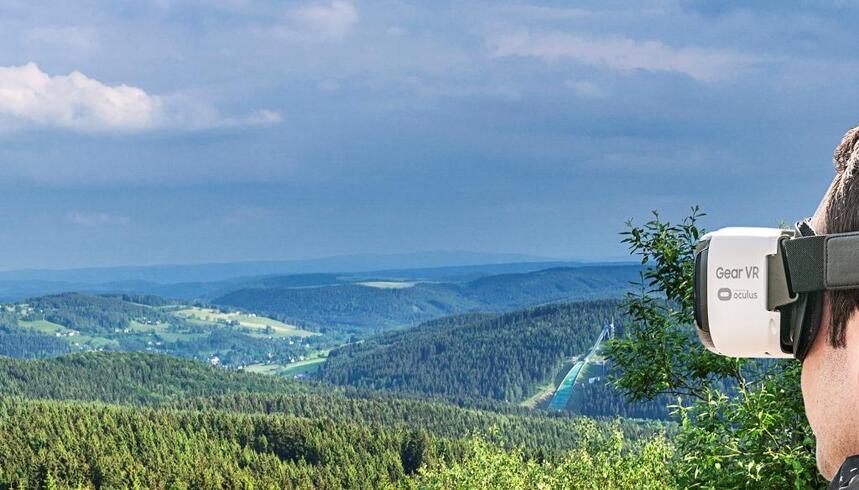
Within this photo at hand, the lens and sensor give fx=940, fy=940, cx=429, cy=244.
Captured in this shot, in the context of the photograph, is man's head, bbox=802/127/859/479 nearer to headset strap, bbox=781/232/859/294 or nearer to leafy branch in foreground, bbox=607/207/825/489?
headset strap, bbox=781/232/859/294

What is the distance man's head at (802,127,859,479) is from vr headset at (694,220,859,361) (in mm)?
30

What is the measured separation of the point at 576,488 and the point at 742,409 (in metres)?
12.2

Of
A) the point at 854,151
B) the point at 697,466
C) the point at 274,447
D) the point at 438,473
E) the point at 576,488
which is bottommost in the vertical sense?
the point at 274,447

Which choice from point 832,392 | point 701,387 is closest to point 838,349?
point 832,392

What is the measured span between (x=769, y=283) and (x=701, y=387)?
484 inches

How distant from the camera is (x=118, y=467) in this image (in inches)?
5177

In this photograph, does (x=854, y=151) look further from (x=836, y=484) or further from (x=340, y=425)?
(x=340, y=425)

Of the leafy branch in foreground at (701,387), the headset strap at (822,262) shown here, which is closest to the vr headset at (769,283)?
the headset strap at (822,262)

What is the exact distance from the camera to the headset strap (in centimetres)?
183

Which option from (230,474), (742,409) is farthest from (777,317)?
(230,474)

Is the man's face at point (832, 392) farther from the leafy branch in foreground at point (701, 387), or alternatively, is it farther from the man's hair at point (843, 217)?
the leafy branch in foreground at point (701, 387)

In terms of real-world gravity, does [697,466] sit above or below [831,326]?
below

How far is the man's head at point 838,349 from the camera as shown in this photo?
1.86 metres

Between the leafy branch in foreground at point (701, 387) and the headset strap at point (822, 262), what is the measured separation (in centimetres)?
859
